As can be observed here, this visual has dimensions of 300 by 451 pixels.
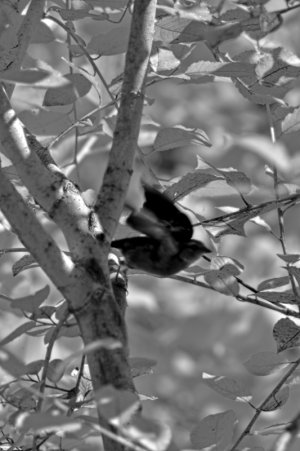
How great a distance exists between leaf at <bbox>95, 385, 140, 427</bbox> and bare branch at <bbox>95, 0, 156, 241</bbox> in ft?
0.69

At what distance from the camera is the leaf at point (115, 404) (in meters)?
0.83

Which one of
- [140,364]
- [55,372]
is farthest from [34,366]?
[140,364]

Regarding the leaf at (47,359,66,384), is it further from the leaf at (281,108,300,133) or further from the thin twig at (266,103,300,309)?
the leaf at (281,108,300,133)

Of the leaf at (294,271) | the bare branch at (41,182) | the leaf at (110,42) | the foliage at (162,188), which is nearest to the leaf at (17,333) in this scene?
the foliage at (162,188)

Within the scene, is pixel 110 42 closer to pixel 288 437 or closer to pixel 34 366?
pixel 34 366

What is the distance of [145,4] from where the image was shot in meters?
1.05

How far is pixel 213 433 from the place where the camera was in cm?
112

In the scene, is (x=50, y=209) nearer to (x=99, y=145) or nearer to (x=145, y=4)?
(x=145, y=4)

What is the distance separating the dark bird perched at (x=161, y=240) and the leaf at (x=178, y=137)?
0.33 m

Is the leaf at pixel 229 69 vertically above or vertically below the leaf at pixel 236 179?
above

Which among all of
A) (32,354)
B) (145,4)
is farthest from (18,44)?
(32,354)

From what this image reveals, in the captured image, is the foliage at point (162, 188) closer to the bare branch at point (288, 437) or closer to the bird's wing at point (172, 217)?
the bare branch at point (288, 437)

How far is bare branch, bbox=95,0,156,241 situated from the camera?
99cm

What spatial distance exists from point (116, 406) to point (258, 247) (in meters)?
2.45
